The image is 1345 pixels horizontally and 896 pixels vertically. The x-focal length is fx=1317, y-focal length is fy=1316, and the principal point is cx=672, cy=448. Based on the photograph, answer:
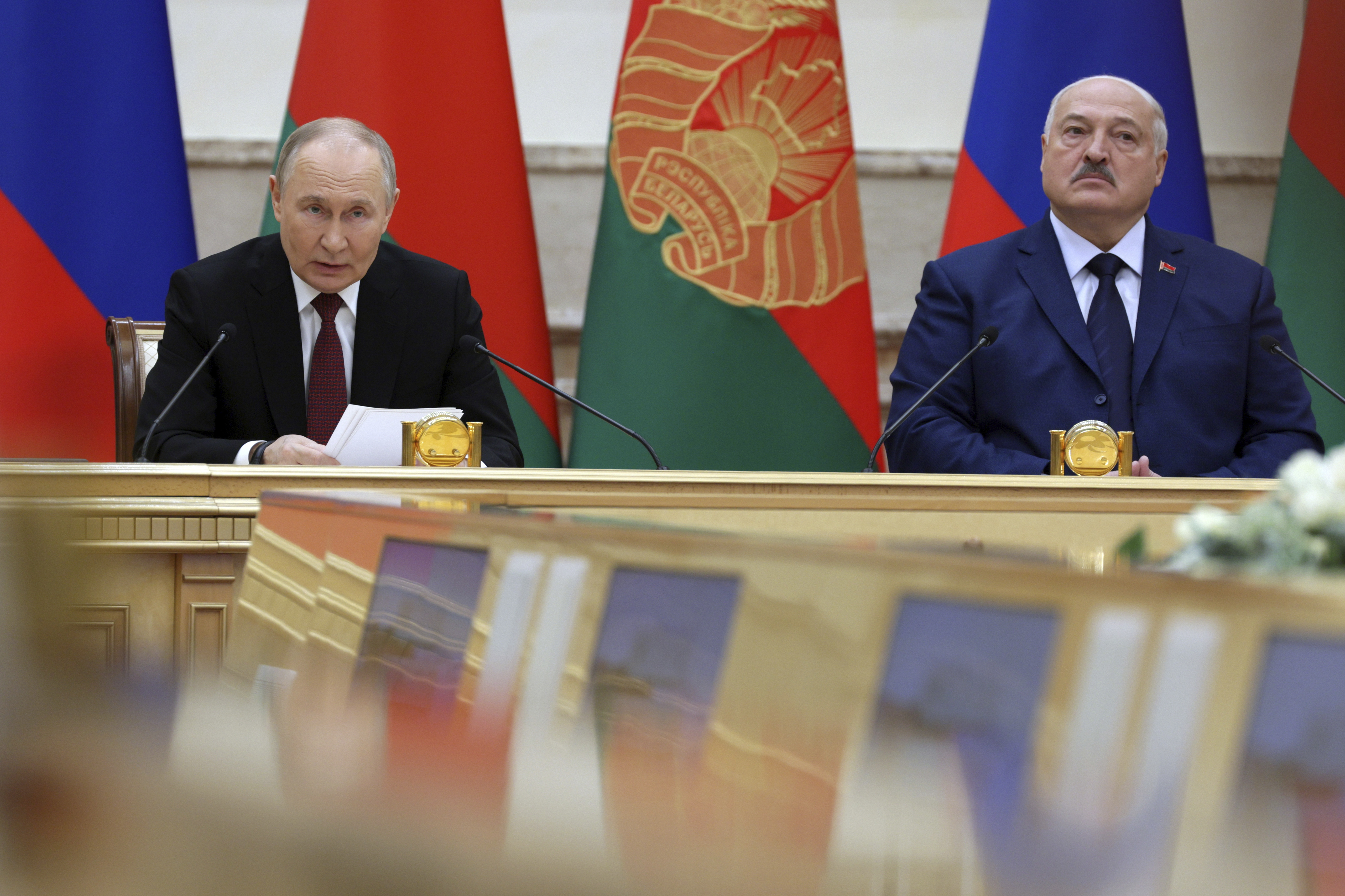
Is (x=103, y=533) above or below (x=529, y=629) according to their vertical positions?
→ below

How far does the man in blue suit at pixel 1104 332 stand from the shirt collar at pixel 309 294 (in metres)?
1.12

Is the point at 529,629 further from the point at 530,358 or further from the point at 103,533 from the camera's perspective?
the point at 530,358

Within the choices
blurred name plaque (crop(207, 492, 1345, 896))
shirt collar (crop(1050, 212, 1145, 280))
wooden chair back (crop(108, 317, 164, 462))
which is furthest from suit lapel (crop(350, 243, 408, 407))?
blurred name plaque (crop(207, 492, 1345, 896))

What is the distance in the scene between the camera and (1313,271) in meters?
3.66

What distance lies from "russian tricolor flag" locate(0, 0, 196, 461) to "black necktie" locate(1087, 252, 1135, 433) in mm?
2254

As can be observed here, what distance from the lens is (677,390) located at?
3436mm

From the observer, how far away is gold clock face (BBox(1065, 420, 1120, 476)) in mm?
2221

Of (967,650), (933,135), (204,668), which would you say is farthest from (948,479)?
(933,135)

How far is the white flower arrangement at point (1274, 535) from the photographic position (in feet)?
1.81

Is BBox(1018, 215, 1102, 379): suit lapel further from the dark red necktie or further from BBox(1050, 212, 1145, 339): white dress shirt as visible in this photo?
the dark red necktie

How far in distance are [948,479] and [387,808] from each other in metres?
1.42

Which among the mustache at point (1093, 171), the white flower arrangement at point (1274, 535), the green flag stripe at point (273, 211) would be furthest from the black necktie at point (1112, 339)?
the white flower arrangement at point (1274, 535)

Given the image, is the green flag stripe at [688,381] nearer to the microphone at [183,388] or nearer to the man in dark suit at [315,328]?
the man in dark suit at [315,328]

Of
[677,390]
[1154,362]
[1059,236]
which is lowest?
[677,390]
